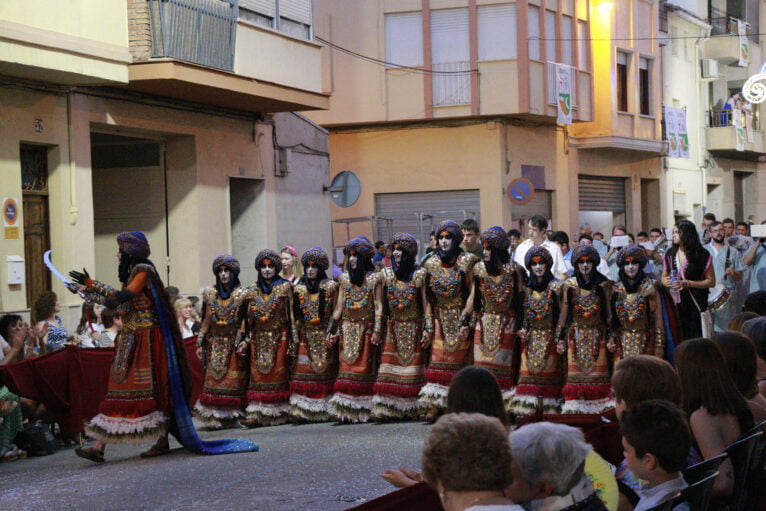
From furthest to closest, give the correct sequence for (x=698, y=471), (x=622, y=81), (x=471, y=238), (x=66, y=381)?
(x=622, y=81) < (x=471, y=238) < (x=66, y=381) < (x=698, y=471)

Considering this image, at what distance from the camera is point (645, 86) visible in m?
36.2

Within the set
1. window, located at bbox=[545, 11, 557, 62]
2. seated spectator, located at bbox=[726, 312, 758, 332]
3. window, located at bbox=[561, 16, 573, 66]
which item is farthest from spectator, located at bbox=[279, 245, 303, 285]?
window, located at bbox=[561, 16, 573, 66]

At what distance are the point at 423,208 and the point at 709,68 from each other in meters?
14.8

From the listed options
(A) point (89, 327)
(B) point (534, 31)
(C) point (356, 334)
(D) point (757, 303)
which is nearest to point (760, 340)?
(D) point (757, 303)

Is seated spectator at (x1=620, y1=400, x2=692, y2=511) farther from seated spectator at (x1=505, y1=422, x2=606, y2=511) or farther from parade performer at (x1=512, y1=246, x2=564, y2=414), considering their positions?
parade performer at (x1=512, y1=246, x2=564, y2=414)

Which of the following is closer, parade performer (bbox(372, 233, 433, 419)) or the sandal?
the sandal

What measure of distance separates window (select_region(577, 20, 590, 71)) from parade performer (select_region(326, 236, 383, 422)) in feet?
66.3

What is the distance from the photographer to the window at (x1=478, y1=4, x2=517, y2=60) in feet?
95.3

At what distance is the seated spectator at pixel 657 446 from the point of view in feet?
16.8

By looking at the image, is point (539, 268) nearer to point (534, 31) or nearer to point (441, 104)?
point (441, 104)

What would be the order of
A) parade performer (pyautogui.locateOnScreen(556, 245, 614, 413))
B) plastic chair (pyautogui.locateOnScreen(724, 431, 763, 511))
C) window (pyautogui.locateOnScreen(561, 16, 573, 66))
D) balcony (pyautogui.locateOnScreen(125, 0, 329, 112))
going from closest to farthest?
plastic chair (pyautogui.locateOnScreen(724, 431, 763, 511))
parade performer (pyautogui.locateOnScreen(556, 245, 614, 413))
balcony (pyautogui.locateOnScreen(125, 0, 329, 112))
window (pyautogui.locateOnScreen(561, 16, 573, 66))

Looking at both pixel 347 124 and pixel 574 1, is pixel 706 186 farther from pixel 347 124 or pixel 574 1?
pixel 347 124

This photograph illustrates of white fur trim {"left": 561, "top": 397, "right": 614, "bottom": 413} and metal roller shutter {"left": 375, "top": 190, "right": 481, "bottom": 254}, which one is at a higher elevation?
metal roller shutter {"left": 375, "top": 190, "right": 481, "bottom": 254}

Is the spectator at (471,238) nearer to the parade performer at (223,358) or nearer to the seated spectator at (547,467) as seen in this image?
the parade performer at (223,358)
